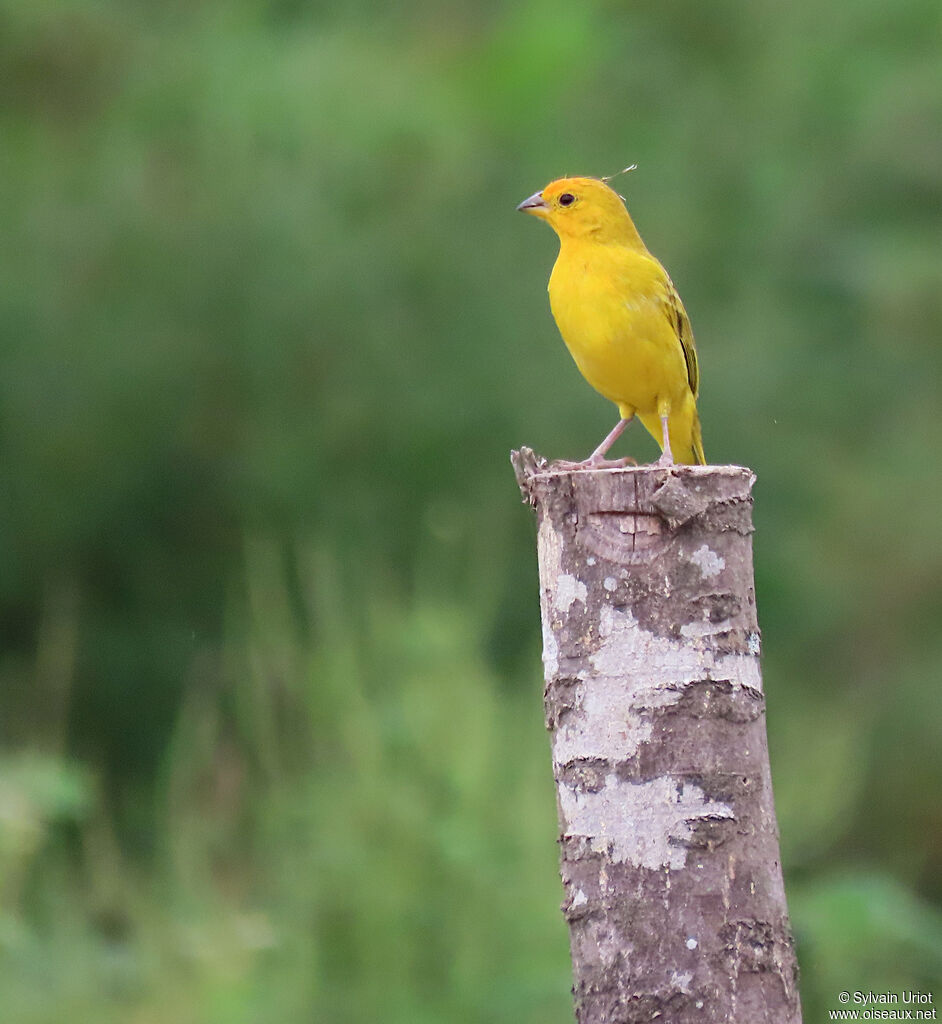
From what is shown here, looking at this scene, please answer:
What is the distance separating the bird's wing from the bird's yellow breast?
0.02m

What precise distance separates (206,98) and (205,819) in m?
4.56

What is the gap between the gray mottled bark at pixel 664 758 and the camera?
2689mm

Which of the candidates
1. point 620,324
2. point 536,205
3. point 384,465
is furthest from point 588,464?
point 384,465

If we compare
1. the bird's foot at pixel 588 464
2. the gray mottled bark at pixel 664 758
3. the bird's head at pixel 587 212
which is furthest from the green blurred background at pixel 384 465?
the gray mottled bark at pixel 664 758

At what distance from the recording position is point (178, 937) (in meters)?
5.51

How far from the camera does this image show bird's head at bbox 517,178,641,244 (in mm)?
4809

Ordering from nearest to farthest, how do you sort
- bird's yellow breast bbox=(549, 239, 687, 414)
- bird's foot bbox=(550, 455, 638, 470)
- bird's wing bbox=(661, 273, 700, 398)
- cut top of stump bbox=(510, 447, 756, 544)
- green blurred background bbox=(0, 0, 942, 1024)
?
1. cut top of stump bbox=(510, 447, 756, 544)
2. bird's foot bbox=(550, 455, 638, 470)
3. bird's yellow breast bbox=(549, 239, 687, 414)
4. bird's wing bbox=(661, 273, 700, 398)
5. green blurred background bbox=(0, 0, 942, 1024)

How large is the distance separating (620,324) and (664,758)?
199 cm

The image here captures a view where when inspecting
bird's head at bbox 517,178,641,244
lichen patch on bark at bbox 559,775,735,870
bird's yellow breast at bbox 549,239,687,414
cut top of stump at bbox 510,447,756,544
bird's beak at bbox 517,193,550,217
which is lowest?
lichen patch on bark at bbox 559,775,735,870

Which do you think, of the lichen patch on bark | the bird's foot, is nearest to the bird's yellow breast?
the bird's foot

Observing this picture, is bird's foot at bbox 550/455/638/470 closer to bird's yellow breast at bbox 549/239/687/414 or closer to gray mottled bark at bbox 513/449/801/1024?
gray mottled bark at bbox 513/449/801/1024

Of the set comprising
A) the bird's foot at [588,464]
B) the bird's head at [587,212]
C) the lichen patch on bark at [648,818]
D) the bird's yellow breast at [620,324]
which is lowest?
the lichen patch on bark at [648,818]

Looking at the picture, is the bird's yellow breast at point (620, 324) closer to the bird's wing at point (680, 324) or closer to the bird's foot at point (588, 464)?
the bird's wing at point (680, 324)

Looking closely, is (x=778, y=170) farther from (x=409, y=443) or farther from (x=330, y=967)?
(x=330, y=967)
